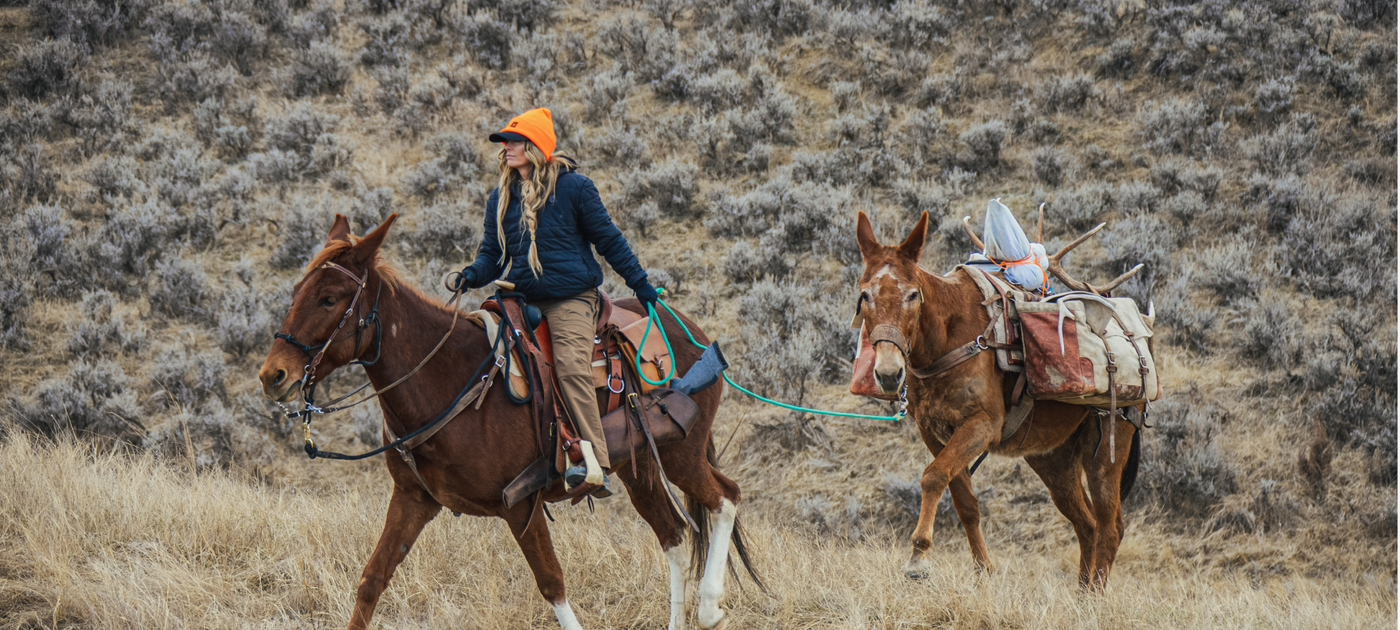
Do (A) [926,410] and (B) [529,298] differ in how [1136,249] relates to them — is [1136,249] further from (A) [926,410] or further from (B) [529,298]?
(B) [529,298]

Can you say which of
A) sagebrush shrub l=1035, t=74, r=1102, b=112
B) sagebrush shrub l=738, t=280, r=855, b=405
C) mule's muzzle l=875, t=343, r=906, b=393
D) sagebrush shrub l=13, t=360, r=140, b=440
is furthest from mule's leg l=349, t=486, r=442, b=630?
sagebrush shrub l=1035, t=74, r=1102, b=112

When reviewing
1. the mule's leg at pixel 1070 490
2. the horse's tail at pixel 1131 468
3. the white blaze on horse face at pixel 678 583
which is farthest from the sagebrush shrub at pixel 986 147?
the white blaze on horse face at pixel 678 583

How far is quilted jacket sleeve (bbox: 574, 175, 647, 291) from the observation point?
462cm

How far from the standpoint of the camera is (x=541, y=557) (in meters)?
4.44

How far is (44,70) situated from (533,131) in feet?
51.1

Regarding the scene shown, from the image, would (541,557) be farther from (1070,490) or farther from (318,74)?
(318,74)

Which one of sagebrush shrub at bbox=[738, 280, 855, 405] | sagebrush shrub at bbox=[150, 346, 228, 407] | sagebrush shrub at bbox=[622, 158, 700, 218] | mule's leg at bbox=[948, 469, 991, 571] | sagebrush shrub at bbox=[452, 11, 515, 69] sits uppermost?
sagebrush shrub at bbox=[452, 11, 515, 69]

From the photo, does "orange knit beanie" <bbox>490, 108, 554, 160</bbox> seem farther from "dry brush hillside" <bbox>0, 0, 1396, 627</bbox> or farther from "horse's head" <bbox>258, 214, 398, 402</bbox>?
"dry brush hillside" <bbox>0, 0, 1396, 627</bbox>

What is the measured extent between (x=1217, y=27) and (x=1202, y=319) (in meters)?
7.55

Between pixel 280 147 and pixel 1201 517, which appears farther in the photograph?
pixel 280 147

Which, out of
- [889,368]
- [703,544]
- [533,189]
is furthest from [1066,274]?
[533,189]

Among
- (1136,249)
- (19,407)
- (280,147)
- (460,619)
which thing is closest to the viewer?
(460,619)

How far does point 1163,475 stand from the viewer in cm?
813

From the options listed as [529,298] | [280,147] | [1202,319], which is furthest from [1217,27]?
[280,147]
